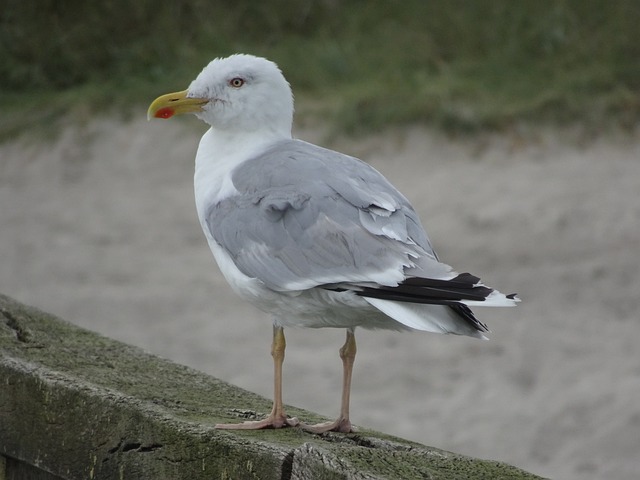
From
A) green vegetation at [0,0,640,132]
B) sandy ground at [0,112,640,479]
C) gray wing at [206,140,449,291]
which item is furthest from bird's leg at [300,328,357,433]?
green vegetation at [0,0,640,132]

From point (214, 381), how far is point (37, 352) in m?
0.29

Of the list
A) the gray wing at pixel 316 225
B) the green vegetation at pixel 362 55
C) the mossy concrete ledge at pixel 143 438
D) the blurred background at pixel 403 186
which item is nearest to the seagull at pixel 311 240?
the gray wing at pixel 316 225

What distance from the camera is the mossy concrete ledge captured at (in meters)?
1.36

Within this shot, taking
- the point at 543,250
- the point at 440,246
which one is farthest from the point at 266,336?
the point at 543,250

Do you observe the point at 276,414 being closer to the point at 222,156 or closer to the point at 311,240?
the point at 311,240

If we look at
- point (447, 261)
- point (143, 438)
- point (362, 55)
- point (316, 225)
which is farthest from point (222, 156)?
point (362, 55)

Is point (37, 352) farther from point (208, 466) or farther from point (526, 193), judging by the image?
point (526, 193)

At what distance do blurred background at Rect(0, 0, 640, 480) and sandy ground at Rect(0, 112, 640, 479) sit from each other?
1cm

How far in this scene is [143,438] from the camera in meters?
1.47

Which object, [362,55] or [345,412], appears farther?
[362,55]

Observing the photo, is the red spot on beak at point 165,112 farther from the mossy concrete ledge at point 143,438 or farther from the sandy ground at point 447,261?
the sandy ground at point 447,261

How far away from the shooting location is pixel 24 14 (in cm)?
850

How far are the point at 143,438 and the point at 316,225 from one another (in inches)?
23.2

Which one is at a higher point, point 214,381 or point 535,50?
point 535,50
